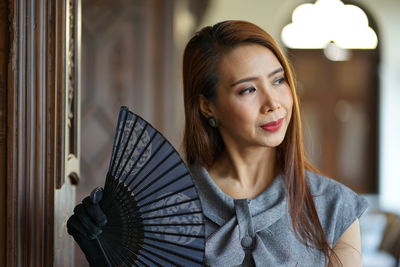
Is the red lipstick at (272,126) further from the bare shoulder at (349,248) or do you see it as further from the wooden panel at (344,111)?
the wooden panel at (344,111)

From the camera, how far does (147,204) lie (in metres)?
1.32

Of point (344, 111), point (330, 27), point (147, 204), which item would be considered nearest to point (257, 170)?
point (147, 204)

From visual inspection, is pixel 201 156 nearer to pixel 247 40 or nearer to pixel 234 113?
pixel 234 113

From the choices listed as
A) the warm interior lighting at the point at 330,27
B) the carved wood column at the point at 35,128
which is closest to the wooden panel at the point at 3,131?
the carved wood column at the point at 35,128

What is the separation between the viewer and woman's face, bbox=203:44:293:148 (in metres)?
1.61

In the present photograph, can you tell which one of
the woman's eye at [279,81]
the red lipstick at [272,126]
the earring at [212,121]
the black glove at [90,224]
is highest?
the woman's eye at [279,81]

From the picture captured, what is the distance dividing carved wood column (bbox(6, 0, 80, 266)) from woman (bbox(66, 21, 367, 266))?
0.37m

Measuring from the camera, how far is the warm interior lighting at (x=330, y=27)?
200 inches

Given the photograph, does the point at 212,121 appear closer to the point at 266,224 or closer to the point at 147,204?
the point at 266,224

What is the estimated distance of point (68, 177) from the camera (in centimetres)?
175

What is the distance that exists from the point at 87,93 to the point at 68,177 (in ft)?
7.02

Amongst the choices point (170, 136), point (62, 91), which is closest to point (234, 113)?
point (62, 91)

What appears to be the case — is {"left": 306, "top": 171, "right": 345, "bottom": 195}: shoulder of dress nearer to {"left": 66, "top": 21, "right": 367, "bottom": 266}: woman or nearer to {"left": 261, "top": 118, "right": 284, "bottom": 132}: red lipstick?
{"left": 66, "top": 21, "right": 367, "bottom": 266}: woman

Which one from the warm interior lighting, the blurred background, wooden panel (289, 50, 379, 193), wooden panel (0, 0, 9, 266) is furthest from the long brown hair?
wooden panel (289, 50, 379, 193)
